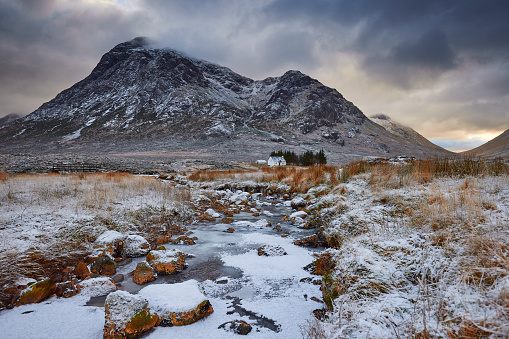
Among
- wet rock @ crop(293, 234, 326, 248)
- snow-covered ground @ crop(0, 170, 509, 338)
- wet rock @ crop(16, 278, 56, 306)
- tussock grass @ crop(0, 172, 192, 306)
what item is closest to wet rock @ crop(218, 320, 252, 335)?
snow-covered ground @ crop(0, 170, 509, 338)

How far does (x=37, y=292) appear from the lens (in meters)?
3.96

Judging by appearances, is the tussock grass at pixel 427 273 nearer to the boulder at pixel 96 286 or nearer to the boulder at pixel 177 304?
the boulder at pixel 177 304

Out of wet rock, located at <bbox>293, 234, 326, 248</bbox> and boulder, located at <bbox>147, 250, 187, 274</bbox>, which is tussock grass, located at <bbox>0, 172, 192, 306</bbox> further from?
wet rock, located at <bbox>293, 234, 326, 248</bbox>

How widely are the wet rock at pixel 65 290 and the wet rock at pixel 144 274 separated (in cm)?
97

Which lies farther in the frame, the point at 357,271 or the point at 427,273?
the point at 357,271

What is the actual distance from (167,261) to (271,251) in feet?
8.05

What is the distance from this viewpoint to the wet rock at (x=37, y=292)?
3859 mm

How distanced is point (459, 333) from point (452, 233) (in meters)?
1.96

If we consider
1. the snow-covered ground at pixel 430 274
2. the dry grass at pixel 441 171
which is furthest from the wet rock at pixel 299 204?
the snow-covered ground at pixel 430 274

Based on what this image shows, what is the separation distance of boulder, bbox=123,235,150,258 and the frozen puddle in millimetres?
348

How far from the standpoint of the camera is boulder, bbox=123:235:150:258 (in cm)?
607

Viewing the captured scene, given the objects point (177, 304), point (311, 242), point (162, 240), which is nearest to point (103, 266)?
point (162, 240)

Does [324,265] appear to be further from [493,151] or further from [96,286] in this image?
[493,151]

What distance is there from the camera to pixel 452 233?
3.50m
